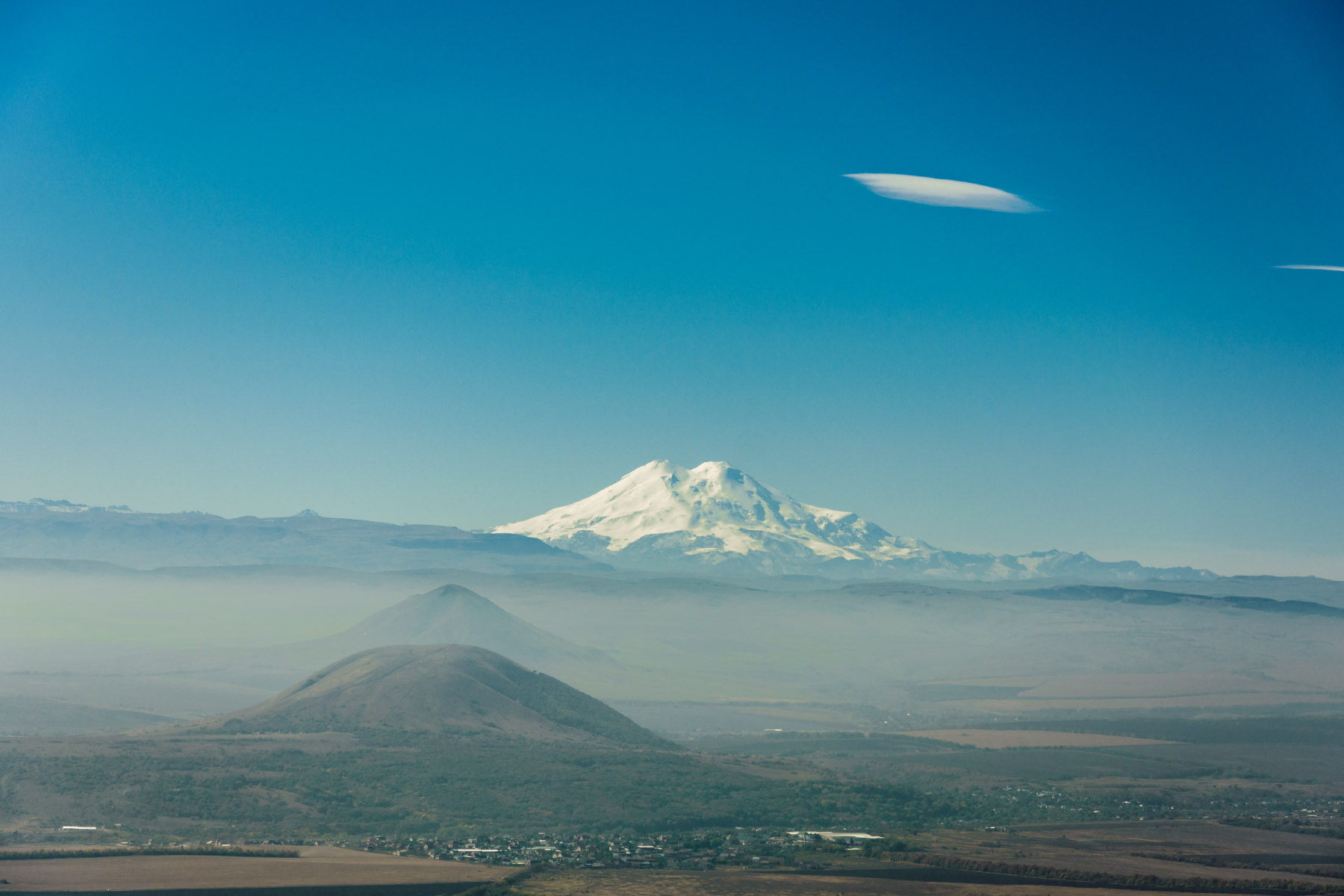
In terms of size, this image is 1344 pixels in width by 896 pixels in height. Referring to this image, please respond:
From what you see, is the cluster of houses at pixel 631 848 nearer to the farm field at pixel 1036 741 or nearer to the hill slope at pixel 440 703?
the hill slope at pixel 440 703

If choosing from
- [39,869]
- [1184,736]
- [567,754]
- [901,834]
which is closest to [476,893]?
[39,869]


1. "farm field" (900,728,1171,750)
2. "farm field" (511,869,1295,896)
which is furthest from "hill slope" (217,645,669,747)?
"farm field" (511,869,1295,896)

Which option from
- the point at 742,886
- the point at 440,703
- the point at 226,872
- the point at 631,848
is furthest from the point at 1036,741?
the point at 226,872

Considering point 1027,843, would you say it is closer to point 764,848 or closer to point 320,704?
point 764,848

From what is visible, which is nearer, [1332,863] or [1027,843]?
[1332,863]

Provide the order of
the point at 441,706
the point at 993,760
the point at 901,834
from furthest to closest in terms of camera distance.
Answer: the point at 993,760 → the point at 441,706 → the point at 901,834

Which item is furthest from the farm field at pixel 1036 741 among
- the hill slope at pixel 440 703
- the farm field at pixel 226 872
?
the farm field at pixel 226 872

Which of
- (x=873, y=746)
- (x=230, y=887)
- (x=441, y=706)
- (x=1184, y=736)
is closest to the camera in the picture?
(x=230, y=887)
